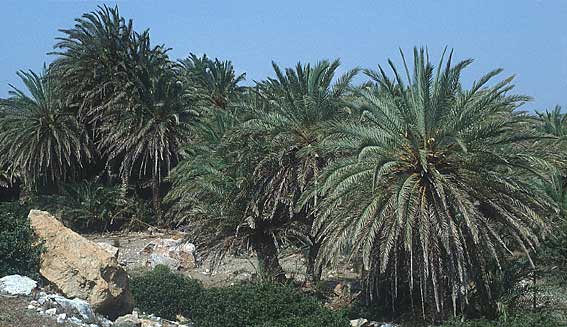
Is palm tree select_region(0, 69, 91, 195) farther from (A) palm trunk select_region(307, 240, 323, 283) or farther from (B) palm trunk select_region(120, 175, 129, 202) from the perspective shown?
(A) palm trunk select_region(307, 240, 323, 283)

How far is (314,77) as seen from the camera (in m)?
18.1

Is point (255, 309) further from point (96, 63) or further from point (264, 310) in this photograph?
point (96, 63)

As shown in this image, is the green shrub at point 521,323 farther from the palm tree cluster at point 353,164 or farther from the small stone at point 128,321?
the small stone at point 128,321

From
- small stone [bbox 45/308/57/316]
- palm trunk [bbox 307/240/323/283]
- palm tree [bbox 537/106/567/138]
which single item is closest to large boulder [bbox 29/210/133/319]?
small stone [bbox 45/308/57/316]

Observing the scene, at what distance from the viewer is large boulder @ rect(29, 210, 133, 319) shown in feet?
43.8

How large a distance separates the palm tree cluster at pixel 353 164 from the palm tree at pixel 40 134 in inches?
4.0

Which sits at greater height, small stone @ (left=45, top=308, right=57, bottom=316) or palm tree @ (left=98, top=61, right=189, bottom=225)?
palm tree @ (left=98, top=61, right=189, bottom=225)

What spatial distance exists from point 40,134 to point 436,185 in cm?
2210

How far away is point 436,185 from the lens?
508 inches

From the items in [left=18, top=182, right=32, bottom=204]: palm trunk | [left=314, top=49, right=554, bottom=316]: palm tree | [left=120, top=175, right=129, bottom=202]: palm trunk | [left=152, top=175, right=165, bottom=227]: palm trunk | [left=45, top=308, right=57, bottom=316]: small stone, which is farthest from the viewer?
[left=18, top=182, right=32, bottom=204]: palm trunk

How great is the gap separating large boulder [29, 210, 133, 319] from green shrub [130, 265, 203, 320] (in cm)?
164

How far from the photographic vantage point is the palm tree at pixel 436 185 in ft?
42.9

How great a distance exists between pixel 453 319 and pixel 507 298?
2182mm

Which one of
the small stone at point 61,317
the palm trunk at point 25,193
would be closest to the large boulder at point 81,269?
the small stone at point 61,317
